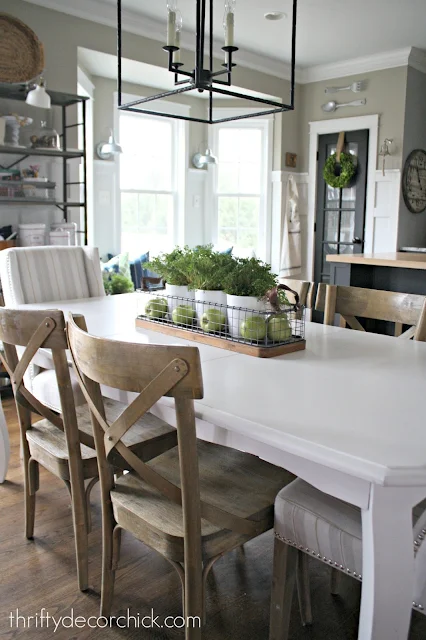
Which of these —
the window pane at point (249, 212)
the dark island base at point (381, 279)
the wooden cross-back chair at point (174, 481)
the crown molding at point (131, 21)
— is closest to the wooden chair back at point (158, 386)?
the wooden cross-back chair at point (174, 481)

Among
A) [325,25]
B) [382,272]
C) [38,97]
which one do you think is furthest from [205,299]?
[325,25]

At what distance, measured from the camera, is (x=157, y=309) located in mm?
2166

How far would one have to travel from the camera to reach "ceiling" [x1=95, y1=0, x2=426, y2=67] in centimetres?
461

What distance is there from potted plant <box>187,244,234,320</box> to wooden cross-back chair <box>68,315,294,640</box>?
554mm

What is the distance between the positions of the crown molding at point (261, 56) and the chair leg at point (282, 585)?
4130 mm

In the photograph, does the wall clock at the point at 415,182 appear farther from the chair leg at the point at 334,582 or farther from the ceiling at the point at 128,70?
the chair leg at the point at 334,582

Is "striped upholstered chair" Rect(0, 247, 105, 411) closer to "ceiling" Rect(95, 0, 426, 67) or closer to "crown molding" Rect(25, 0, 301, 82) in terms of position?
"crown molding" Rect(25, 0, 301, 82)

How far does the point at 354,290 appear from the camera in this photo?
2406 millimetres

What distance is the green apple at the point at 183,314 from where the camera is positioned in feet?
6.75

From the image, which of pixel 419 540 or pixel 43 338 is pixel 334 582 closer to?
pixel 419 540

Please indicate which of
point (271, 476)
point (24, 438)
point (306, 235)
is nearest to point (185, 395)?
point (271, 476)

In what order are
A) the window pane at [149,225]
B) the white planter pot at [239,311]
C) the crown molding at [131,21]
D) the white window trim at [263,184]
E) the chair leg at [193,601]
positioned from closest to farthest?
the chair leg at [193,601] < the white planter pot at [239,311] < the crown molding at [131,21] < the window pane at [149,225] < the white window trim at [263,184]

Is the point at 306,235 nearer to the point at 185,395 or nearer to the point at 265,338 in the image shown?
the point at 265,338

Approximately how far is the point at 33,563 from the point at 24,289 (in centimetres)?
129
